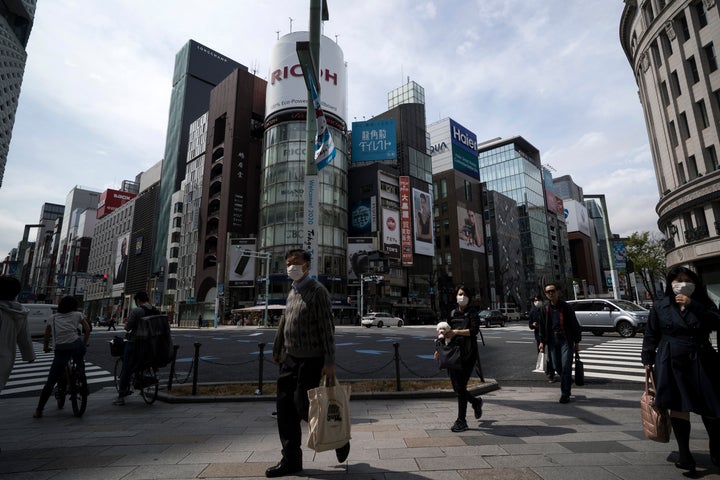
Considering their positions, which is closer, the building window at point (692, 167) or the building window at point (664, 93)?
the building window at point (692, 167)

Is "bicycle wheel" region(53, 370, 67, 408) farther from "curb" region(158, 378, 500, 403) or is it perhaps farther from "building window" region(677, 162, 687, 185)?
"building window" region(677, 162, 687, 185)

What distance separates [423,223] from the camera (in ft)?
227

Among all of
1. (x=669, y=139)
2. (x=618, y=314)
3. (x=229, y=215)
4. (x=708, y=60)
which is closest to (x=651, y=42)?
(x=708, y=60)

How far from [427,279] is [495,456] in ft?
221

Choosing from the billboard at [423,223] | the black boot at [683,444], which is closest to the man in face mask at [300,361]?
the black boot at [683,444]

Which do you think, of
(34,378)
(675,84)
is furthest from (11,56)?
(675,84)

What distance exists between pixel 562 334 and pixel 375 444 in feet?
13.5

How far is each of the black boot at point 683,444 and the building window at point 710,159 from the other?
3074 cm

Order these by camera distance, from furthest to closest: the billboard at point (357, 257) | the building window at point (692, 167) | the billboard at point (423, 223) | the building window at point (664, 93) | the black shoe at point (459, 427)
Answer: the billboard at point (423, 223)
the billboard at point (357, 257)
the building window at point (664, 93)
the building window at point (692, 167)
the black shoe at point (459, 427)

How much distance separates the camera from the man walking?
642cm

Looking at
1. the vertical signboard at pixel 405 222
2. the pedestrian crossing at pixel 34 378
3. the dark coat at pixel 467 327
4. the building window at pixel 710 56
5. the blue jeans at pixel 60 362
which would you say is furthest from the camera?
the vertical signboard at pixel 405 222

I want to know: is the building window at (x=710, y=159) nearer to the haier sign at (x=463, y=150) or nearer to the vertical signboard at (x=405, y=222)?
the vertical signboard at (x=405, y=222)

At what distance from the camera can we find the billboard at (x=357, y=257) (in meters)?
57.8

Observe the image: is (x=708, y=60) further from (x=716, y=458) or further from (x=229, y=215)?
(x=229, y=215)
